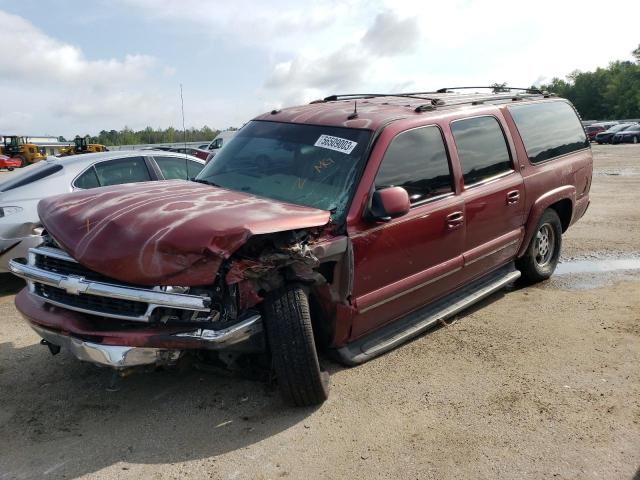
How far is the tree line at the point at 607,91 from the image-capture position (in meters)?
81.8

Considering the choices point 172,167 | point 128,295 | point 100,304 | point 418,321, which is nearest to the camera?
point 128,295

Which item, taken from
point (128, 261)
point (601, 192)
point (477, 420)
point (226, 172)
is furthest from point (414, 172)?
point (601, 192)

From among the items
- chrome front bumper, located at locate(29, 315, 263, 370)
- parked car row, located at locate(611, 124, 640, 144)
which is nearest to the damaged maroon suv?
chrome front bumper, located at locate(29, 315, 263, 370)

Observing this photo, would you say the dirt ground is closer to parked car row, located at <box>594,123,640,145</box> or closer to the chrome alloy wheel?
the chrome alloy wheel

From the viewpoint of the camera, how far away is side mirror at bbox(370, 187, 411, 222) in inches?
145

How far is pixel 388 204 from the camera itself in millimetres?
3682

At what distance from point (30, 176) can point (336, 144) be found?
3920 millimetres

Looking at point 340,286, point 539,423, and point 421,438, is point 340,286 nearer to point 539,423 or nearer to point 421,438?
point 421,438

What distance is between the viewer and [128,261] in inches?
120

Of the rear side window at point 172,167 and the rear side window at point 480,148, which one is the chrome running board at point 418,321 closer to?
the rear side window at point 480,148

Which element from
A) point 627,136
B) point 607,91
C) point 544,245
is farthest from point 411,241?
point 607,91

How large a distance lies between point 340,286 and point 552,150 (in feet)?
11.3

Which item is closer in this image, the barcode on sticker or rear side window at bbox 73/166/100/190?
the barcode on sticker

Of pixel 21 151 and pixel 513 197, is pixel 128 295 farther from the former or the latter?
pixel 21 151
